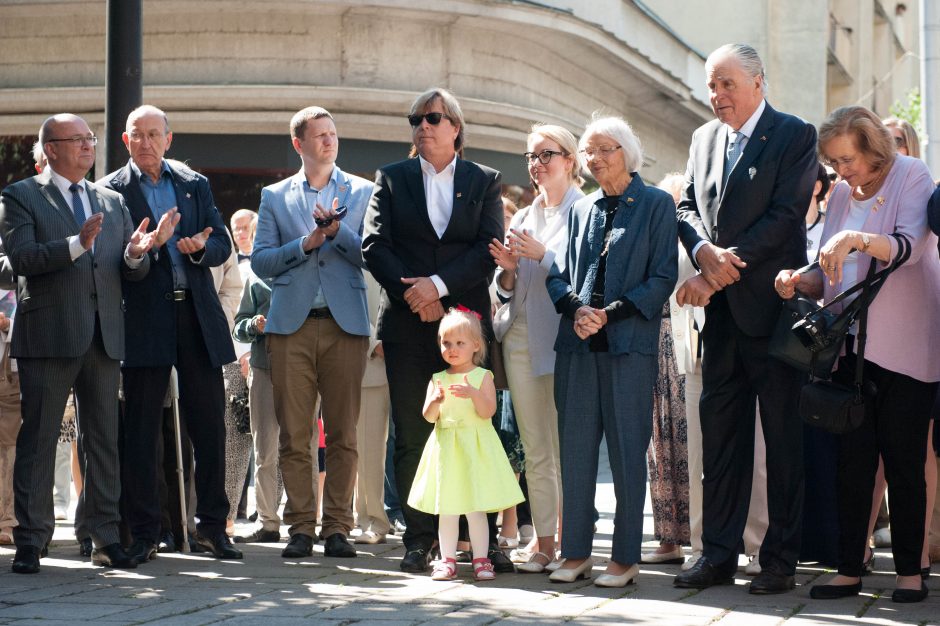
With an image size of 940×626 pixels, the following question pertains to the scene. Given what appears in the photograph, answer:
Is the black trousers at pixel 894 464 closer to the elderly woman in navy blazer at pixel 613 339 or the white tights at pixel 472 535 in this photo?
the elderly woman in navy blazer at pixel 613 339

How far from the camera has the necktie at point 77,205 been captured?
7.87 meters

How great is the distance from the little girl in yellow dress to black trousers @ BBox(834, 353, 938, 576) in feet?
5.51

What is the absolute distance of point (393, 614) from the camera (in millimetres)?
5957

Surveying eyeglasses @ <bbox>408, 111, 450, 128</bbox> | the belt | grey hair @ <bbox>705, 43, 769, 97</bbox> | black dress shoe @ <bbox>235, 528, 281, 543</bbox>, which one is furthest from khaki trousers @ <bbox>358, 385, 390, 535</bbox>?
grey hair @ <bbox>705, 43, 769, 97</bbox>

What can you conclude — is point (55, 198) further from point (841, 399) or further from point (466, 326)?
point (841, 399)

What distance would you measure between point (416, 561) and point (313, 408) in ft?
4.45

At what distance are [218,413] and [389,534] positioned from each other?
2.04 metres

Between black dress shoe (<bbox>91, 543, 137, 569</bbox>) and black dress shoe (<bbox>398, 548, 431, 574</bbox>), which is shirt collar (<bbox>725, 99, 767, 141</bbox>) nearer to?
black dress shoe (<bbox>398, 548, 431, 574</bbox>)

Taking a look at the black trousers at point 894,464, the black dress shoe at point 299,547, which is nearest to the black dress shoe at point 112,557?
the black dress shoe at point 299,547

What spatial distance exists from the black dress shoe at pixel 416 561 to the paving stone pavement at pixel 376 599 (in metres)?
0.11

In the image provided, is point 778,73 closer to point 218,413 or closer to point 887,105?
point 887,105

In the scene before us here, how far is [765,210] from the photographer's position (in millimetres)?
6820

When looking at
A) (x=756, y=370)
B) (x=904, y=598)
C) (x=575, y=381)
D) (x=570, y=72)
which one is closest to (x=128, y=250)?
(x=575, y=381)

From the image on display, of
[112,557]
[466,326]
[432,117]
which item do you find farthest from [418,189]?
[112,557]
